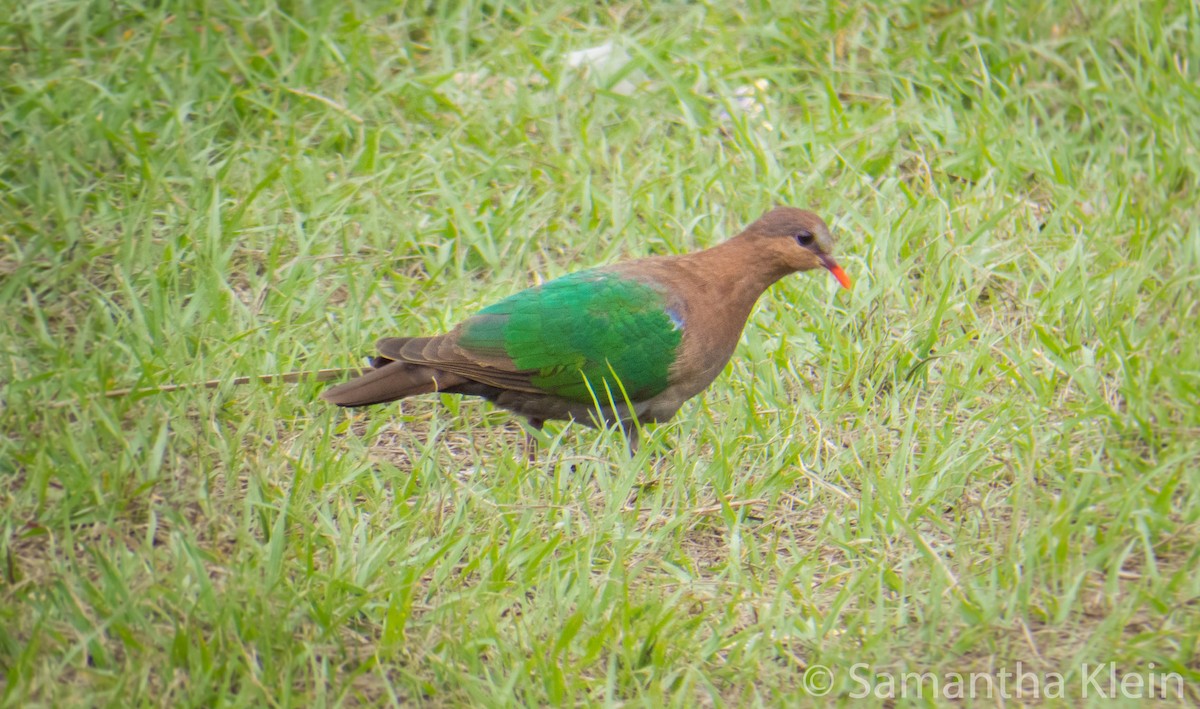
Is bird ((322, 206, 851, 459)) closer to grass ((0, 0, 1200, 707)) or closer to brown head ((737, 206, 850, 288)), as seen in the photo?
brown head ((737, 206, 850, 288))

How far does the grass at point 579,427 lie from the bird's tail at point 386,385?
8 cm

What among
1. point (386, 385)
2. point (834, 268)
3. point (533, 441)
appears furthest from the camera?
point (834, 268)

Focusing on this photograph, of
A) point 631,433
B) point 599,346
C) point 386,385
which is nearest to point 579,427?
point 631,433

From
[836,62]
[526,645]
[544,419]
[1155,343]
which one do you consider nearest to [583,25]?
[836,62]

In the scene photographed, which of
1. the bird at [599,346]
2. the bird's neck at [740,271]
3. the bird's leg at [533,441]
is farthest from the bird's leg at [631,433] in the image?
the bird's neck at [740,271]

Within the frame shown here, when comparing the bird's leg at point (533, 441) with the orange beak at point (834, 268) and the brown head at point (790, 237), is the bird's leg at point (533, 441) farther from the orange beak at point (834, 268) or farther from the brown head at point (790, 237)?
the orange beak at point (834, 268)

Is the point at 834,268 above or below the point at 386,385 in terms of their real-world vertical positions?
above

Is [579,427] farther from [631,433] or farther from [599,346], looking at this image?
[599,346]

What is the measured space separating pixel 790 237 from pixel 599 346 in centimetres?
77

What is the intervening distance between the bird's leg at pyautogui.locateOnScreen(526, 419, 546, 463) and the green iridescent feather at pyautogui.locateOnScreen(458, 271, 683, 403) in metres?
0.21

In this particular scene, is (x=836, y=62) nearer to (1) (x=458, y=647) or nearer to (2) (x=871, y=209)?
(2) (x=871, y=209)

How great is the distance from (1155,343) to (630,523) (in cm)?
222

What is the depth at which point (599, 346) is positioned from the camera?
4219mm

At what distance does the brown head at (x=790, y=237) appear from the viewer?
441cm
